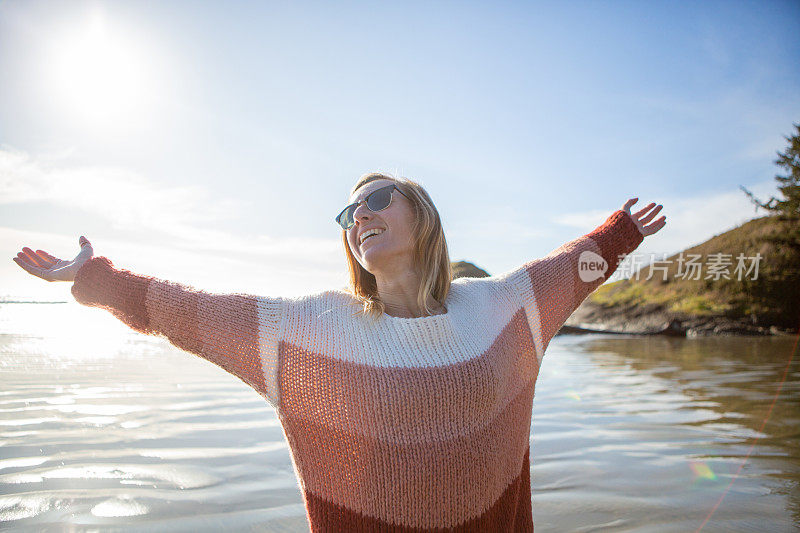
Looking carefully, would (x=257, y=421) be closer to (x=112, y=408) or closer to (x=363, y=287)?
(x=112, y=408)

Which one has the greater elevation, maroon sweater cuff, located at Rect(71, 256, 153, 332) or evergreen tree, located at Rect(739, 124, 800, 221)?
evergreen tree, located at Rect(739, 124, 800, 221)

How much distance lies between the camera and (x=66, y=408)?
4.28 m

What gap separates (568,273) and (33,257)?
2.03 m

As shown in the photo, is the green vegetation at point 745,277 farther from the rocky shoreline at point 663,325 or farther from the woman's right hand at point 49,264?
the woman's right hand at point 49,264

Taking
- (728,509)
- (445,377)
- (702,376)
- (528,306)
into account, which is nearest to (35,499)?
(445,377)

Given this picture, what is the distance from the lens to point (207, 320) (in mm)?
1720

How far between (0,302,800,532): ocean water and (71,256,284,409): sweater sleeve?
0.19 metres

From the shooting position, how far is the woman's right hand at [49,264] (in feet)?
5.85

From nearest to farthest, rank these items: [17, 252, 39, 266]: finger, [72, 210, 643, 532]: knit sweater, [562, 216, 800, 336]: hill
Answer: [72, 210, 643, 532]: knit sweater
[17, 252, 39, 266]: finger
[562, 216, 800, 336]: hill

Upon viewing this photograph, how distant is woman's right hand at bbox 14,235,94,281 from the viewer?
178 centimetres

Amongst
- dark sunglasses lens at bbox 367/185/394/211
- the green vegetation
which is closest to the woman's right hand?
dark sunglasses lens at bbox 367/185/394/211

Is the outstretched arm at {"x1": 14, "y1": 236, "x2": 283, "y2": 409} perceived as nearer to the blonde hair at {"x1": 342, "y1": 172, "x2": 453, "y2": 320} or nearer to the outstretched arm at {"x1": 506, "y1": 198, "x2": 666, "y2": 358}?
the blonde hair at {"x1": 342, "y1": 172, "x2": 453, "y2": 320}

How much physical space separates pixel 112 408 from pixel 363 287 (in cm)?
335

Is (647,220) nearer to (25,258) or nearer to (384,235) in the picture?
(384,235)
